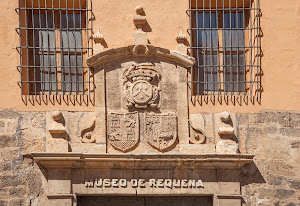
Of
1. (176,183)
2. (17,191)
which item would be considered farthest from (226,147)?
(17,191)

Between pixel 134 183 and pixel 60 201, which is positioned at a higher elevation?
pixel 134 183

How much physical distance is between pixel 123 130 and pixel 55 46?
1.65 meters

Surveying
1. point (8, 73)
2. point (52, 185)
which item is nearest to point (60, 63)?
point (8, 73)

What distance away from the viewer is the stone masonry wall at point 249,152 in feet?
32.2

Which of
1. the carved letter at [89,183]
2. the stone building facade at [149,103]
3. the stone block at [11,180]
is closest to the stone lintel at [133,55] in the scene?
the stone building facade at [149,103]

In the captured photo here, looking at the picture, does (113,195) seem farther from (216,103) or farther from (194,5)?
(194,5)

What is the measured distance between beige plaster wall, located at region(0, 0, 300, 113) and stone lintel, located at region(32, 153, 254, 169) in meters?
0.76

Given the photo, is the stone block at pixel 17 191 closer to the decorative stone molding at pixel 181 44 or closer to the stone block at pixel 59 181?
the stone block at pixel 59 181

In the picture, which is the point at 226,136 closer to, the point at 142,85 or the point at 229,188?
the point at 229,188

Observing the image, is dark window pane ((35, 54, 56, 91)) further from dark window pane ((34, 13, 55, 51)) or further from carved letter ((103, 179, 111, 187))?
carved letter ((103, 179, 111, 187))

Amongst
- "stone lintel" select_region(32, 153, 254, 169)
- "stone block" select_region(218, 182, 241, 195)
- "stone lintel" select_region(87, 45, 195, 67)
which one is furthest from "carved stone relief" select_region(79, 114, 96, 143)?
"stone block" select_region(218, 182, 241, 195)

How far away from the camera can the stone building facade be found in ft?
32.3

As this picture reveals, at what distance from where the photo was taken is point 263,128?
1016cm

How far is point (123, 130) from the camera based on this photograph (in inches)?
392
